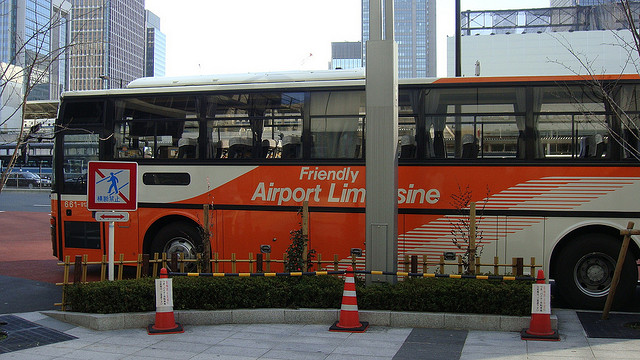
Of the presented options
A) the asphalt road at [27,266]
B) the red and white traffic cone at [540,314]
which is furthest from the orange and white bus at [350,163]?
the red and white traffic cone at [540,314]

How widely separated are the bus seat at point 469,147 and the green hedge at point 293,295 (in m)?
2.17

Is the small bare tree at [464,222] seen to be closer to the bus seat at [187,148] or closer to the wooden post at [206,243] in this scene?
the wooden post at [206,243]

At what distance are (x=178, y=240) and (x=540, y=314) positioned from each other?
21.6 feet

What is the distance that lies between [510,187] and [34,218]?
2068 cm

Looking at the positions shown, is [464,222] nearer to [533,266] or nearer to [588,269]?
[533,266]

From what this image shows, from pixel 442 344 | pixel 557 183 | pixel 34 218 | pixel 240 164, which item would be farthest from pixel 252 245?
pixel 34 218

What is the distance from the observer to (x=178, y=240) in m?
10.6

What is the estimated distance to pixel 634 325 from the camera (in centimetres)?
755

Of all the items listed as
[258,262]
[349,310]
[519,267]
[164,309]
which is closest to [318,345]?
[349,310]

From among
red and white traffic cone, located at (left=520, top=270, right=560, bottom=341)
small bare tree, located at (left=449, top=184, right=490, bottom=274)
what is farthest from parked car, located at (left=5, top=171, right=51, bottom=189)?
red and white traffic cone, located at (left=520, top=270, right=560, bottom=341)

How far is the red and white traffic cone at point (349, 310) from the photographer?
293 inches

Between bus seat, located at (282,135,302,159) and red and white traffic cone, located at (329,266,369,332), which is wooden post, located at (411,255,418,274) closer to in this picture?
red and white traffic cone, located at (329,266,369,332)

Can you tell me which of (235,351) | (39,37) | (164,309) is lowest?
(235,351)

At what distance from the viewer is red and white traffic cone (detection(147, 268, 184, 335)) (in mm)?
7461
